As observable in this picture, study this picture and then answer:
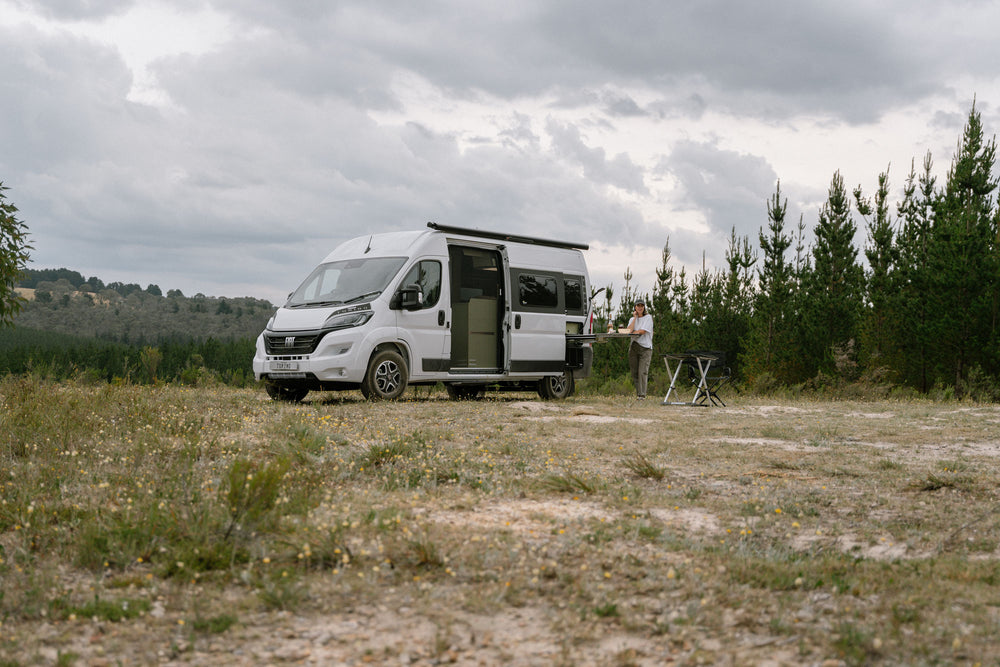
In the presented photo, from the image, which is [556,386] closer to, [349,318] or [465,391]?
[465,391]

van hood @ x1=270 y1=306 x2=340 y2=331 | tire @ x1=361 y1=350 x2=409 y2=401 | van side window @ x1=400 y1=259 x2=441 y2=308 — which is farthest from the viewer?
van side window @ x1=400 y1=259 x2=441 y2=308

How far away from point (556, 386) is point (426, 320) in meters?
3.86

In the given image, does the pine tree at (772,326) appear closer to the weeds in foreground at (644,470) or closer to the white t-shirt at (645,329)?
the white t-shirt at (645,329)

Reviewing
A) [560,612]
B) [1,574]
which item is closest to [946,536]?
[560,612]

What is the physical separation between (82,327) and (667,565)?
5487 inches

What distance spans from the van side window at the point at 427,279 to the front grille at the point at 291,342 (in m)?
1.70

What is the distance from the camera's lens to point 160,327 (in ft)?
427

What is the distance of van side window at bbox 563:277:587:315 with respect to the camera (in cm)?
1660

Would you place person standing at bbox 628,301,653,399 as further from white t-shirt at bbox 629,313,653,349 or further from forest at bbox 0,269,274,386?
forest at bbox 0,269,274,386

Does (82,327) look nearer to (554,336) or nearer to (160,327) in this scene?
(160,327)

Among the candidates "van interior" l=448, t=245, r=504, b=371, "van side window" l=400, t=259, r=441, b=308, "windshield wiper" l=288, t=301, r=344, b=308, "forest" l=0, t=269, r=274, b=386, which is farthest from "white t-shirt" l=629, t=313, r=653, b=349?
"forest" l=0, t=269, r=274, b=386

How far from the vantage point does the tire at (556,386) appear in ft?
54.1

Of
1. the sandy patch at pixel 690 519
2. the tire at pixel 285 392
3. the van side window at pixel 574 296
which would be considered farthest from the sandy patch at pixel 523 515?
the van side window at pixel 574 296

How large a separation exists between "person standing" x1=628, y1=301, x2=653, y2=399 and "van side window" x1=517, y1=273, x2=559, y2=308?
155cm
